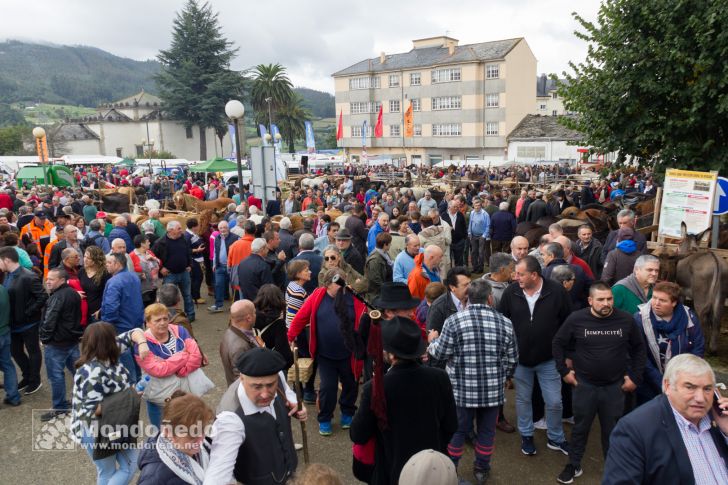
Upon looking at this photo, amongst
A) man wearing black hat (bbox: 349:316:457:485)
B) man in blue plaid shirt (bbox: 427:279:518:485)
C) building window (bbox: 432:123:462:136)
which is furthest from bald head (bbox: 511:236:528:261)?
building window (bbox: 432:123:462:136)

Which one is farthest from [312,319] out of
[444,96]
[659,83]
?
[444,96]

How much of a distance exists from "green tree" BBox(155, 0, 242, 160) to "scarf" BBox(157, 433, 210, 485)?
65633mm

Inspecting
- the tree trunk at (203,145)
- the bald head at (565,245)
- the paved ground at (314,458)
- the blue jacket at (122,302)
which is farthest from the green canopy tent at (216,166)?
the tree trunk at (203,145)

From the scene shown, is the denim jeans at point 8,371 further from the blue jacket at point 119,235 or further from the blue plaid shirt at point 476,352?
the blue plaid shirt at point 476,352

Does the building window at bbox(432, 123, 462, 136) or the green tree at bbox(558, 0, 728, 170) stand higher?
the building window at bbox(432, 123, 462, 136)

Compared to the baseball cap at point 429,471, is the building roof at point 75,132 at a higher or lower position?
higher

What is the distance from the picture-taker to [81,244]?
30.3 feet

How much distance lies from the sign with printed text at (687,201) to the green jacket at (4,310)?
8.77 metres

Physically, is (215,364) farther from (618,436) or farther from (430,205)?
(430,205)

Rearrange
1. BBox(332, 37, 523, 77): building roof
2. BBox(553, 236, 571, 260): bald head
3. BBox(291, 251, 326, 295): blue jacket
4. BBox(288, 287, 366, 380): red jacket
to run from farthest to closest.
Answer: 1. BBox(332, 37, 523, 77): building roof
2. BBox(291, 251, 326, 295): blue jacket
3. BBox(553, 236, 571, 260): bald head
4. BBox(288, 287, 366, 380): red jacket

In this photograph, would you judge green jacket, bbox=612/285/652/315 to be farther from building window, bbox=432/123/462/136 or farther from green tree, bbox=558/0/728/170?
building window, bbox=432/123/462/136

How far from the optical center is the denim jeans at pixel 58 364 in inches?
227

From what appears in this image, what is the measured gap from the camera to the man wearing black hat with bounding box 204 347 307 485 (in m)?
3.00

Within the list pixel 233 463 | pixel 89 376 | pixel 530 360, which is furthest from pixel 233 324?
pixel 530 360
